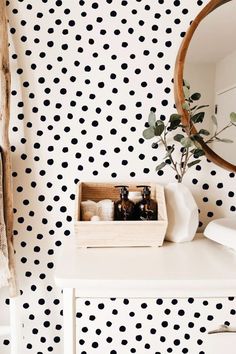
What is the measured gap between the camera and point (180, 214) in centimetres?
115

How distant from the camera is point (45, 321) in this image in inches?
51.9

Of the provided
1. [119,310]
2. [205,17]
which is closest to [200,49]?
[205,17]

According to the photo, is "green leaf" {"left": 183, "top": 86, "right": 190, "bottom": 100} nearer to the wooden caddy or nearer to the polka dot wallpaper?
the polka dot wallpaper

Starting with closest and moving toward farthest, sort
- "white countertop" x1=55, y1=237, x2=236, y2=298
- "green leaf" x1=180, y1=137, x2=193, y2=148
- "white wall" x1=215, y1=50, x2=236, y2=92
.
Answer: "white countertop" x1=55, y1=237, x2=236, y2=298 → "green leaf" x1=180, y1=137, x2=193, y2=148 → "white wall" x1=215, y1=50, x2=236, y2=92

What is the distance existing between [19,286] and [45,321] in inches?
5.9

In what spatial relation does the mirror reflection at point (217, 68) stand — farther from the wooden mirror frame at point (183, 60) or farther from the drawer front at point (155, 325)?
the drawer front at point (155, 325)

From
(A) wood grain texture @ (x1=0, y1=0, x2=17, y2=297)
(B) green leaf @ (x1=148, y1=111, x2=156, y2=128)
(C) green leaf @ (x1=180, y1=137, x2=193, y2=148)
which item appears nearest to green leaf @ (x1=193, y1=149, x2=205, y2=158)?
(C) green leaf @ (x1=180, y1=137, x2=193, y2=148)

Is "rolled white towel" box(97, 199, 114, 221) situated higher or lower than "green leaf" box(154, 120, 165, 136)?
lower

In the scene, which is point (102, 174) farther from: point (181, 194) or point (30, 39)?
point (30, 39)

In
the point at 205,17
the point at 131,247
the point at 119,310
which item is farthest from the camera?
the point at 205,17

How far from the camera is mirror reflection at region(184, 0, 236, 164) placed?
4.06 ft

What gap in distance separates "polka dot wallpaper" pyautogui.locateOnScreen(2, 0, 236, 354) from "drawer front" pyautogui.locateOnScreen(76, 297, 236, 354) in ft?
1.47

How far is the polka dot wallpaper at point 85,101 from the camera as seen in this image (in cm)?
125

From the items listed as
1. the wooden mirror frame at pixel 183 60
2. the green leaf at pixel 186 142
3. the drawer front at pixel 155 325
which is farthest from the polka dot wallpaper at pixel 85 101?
the drawer front at pixel 155 325
